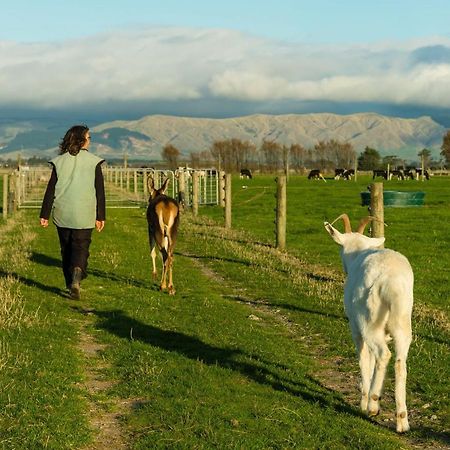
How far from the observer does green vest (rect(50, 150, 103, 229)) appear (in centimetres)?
1117

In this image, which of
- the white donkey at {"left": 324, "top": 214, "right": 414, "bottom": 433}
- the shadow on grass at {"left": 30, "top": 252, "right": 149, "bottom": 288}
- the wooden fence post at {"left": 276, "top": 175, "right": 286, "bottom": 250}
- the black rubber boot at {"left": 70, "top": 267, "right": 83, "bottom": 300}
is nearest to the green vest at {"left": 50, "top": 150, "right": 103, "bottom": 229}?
the black rubber boot at {"left": 70, "top": 267, "right": 83, "bottom": 300}

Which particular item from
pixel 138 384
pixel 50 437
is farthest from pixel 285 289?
pixel 50 437

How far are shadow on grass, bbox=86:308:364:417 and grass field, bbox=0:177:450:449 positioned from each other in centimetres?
2

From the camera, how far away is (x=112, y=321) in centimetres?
1016

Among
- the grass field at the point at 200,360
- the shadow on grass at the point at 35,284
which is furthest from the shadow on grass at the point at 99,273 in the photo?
the shadow on grass at the point at 35,284

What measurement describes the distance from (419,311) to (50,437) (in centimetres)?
754

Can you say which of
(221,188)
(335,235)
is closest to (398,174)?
(221,188)

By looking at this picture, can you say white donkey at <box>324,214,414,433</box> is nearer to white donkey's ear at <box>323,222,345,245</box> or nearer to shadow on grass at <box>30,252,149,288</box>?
white donkey's ear at <box>323,222,345,245</box>

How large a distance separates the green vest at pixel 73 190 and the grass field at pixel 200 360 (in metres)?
1.33

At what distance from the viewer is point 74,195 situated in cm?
1120

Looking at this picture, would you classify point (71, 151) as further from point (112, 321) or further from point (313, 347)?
point (313, 347)

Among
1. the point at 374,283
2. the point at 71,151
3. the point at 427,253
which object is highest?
the point at 71,151

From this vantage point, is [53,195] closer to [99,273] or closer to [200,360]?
[99,273]

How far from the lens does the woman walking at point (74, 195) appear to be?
36.6 ft
